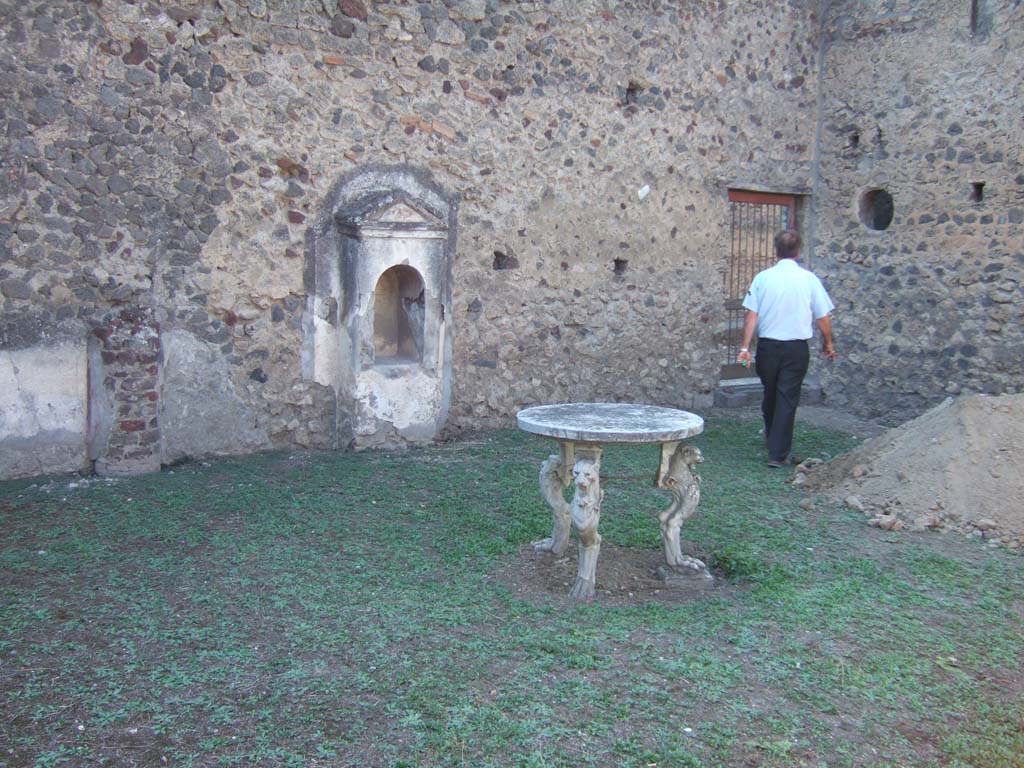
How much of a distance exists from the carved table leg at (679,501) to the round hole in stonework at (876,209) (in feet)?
18.8

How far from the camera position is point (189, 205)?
6.42 metres

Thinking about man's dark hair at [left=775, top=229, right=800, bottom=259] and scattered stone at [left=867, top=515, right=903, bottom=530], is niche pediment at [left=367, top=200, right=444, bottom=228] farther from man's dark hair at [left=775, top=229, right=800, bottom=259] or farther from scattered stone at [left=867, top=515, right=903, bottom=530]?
scattered stone at [left=867, top=515, right=903, bottom=530]

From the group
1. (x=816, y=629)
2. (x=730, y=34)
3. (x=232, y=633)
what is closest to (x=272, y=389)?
(x=232, y=633)

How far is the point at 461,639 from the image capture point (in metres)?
3.82

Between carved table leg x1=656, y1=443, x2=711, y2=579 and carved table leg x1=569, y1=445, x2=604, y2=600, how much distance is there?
44 cm

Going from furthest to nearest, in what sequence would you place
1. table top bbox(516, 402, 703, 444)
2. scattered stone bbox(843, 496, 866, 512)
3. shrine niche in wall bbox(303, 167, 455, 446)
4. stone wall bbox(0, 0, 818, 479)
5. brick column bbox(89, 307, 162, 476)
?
shrine niche in wall bbox(303, 167, 455, 446) < brick column bbox(89, 307, 162, 476) < stone wall bbox(0, 0, 818, 479) < scattered stone bbox(843, 496, 866, 512) < table top bbox(516, 402, 703, 444)

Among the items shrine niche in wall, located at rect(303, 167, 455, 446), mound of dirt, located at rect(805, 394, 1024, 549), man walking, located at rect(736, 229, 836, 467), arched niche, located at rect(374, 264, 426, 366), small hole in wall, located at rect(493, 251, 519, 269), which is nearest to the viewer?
mound of dirt, located at rect(805, 394, 1024, 549)


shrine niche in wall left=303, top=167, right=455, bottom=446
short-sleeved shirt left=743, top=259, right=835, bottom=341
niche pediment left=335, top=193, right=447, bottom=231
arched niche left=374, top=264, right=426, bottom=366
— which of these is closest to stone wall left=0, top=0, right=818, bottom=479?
shrine niche in wall left=303, top=167, right=455, bottom=446

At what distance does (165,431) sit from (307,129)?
2258 millimetres

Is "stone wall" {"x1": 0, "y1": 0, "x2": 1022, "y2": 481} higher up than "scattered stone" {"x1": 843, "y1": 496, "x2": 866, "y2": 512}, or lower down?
higher up

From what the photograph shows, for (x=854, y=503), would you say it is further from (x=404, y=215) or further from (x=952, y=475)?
(x=404, y=215)

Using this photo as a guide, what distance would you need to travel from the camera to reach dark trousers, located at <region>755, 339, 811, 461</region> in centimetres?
704

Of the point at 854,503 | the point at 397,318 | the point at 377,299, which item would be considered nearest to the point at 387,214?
the point at 377,299

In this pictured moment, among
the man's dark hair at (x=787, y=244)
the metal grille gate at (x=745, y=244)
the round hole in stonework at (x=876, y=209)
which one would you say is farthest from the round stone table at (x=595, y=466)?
the round hole in stonework at (x=876, y=209)
